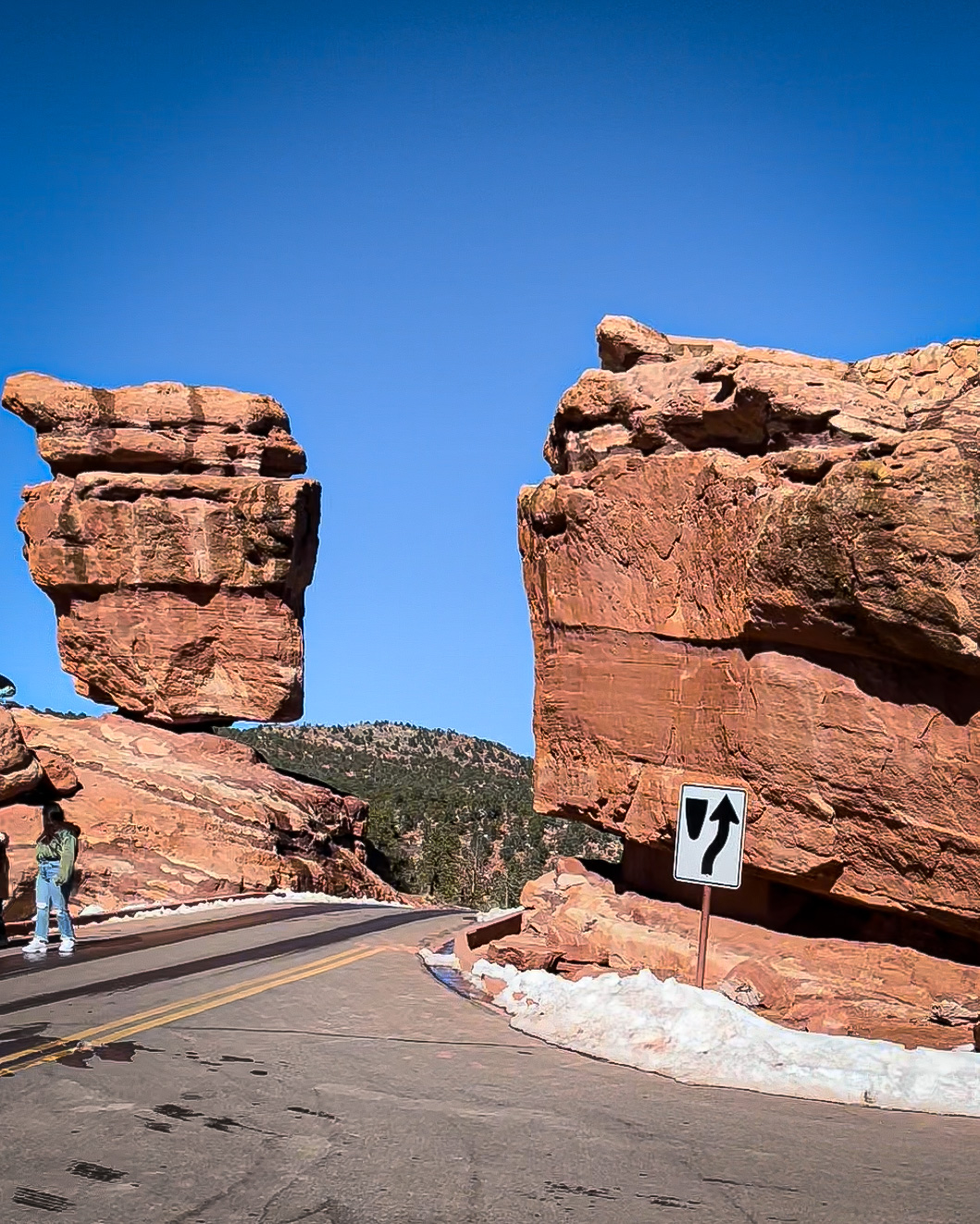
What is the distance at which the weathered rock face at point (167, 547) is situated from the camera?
135 ft

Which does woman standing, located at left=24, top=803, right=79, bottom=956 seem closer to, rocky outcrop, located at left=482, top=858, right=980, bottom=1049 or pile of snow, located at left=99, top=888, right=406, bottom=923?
pile of snow, located at left=99, top=888, right=406, bottom=923

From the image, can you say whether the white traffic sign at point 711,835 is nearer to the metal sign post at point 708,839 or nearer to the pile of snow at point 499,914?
the metal sign post at point 708,839

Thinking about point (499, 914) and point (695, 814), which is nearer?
point (695, 814)

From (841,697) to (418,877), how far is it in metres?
51.2

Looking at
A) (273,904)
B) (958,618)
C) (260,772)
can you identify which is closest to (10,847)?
(273,904)

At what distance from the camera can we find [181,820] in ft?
109

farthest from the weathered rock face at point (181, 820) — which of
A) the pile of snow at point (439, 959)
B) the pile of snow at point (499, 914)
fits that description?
the pile of snow at point (439, 959)

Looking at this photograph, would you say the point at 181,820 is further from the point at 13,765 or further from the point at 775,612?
the point at 775,612

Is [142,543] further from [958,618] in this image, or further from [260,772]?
[958,618]

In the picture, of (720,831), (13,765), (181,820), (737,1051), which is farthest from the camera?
(181,820)

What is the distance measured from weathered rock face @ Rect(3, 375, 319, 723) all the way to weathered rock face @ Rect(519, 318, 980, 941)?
73.7 ft

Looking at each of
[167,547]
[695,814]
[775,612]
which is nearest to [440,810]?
[167,547]

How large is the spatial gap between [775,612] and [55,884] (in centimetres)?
1045

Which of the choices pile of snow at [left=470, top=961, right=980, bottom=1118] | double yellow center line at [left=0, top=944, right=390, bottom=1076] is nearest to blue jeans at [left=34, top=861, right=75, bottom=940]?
double yellow center line at [left=0, top=944, right=390, bottom=1076]
